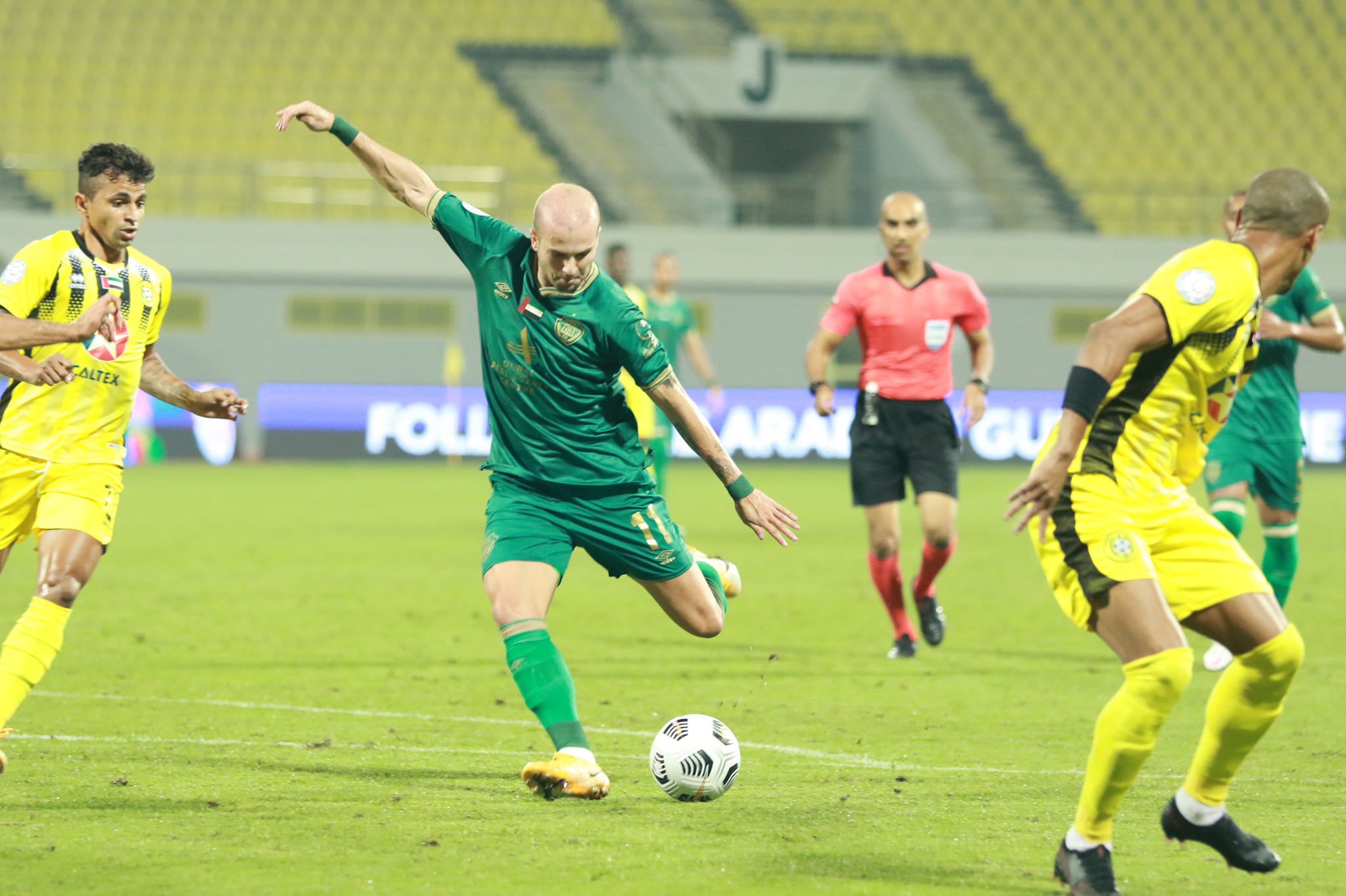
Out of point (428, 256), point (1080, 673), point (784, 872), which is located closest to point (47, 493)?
point (784, 872)

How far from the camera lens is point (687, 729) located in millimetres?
5172

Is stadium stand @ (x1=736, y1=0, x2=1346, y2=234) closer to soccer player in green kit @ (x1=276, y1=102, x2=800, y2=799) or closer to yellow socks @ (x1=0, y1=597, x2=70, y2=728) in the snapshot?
soccer player in green kit @ (x1=276, y1=102, x2=800, y2=799)

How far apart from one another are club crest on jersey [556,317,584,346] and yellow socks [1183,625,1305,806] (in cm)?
217

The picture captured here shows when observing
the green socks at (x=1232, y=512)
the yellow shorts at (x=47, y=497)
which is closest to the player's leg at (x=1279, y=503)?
the green socks at (x=1232, y=512)

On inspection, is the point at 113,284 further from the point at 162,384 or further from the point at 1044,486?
the point at 1044,486

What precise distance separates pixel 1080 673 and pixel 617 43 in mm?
23653

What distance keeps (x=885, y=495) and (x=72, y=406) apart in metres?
4.46

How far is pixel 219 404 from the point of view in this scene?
19.3 ft

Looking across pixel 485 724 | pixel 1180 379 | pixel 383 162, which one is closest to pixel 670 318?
pixel 485 724

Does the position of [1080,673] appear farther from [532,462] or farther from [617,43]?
[617,43]

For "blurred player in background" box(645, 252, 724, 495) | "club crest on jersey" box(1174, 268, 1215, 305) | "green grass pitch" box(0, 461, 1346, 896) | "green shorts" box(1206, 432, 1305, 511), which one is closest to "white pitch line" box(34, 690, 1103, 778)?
"green grass pitch" box(0, 461, 1346, 896)

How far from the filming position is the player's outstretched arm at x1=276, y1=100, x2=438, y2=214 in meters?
5.44

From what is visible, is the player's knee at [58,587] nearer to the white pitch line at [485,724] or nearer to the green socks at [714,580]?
the white pitch line at [485,724]

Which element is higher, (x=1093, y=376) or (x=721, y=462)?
(x=1093, y=376)
